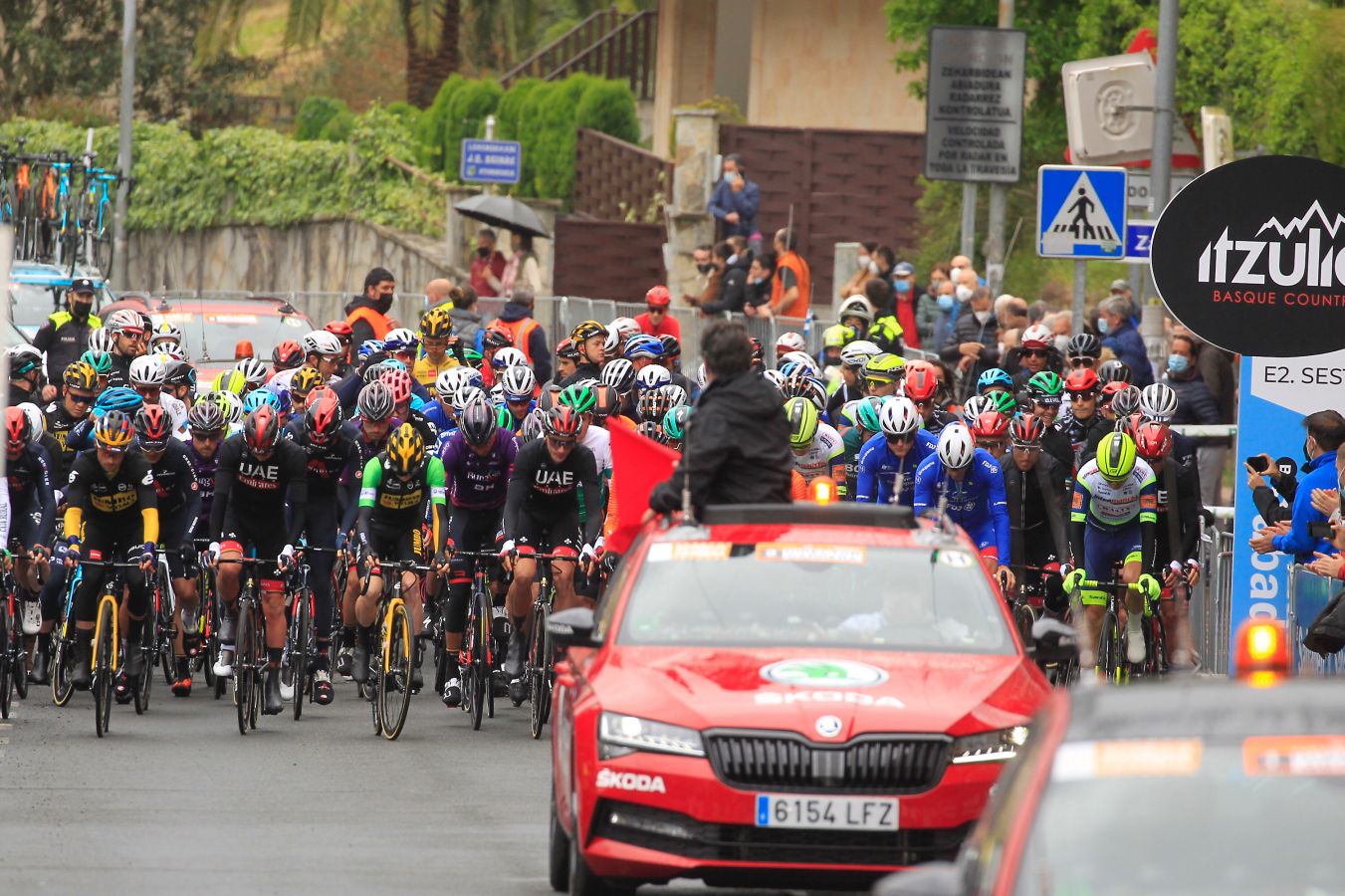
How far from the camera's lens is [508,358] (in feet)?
63.8

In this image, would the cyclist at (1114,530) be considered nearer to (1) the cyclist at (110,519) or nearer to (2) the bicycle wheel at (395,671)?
(2) the bicycle wheel at (395,671)

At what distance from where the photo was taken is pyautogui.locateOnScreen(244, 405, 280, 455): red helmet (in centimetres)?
1562

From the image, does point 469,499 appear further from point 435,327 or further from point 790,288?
point 790,288

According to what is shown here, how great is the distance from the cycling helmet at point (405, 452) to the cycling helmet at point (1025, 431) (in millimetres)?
3653

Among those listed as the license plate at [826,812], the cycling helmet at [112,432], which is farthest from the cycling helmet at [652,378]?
the license plate at [826,812]

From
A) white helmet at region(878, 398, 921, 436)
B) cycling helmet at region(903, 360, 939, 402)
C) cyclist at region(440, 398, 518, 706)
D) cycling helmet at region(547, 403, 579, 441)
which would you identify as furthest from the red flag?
cycling helmet at region(903, 360, 939, 402)

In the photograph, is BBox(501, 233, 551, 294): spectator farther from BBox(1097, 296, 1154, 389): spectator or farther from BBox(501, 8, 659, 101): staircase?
BBox(501, 8, 659, 101): staircase

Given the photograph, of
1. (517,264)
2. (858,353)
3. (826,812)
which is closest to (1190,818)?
(826,812)

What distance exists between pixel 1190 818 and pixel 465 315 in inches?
788

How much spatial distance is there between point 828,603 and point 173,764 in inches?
203

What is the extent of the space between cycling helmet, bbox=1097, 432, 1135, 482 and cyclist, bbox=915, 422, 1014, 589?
24.3 inches

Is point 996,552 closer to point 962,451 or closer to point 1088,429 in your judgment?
point 962,451

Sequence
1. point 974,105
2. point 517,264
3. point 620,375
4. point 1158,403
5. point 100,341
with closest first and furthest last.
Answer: point 1158,403 → point 620,375 → point 100,341 → point 974,105 → point 517,264

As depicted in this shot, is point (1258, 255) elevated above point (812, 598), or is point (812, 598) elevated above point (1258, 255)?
point (1258, 255)
